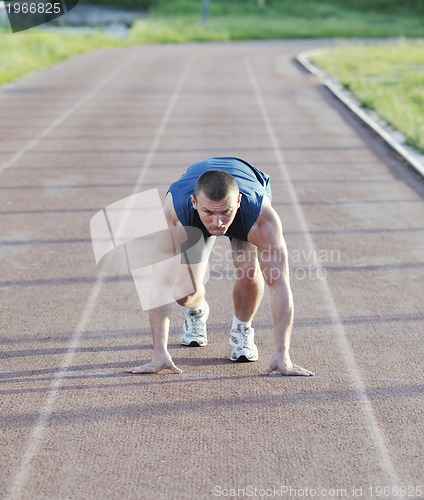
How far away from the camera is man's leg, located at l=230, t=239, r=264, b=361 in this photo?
5891 mm

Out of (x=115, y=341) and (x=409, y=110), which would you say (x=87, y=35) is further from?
(x=115, y=341)

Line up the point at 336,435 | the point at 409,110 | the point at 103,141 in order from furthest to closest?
the point at 409,110 < the point at 103,141 < the point at 336,435

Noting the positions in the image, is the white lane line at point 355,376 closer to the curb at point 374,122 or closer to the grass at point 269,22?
the curb at point 374,122

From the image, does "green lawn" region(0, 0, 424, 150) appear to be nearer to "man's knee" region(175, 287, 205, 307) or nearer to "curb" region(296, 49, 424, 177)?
"curb" region(296, 49, 424, 177)

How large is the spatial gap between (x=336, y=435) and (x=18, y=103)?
1663 centimetres

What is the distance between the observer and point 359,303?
7469mm

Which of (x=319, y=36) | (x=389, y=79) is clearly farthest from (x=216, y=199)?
(x=319, y=36)

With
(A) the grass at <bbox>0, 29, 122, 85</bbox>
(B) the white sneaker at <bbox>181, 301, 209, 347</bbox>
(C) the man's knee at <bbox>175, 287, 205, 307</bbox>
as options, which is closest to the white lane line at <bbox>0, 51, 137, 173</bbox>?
(A) the grass at <bbox>0, 29, 122, 85</bbox>

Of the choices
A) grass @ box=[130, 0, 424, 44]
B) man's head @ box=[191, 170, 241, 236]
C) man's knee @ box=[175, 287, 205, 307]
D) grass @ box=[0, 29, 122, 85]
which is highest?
man's head @ box=[191, 170, 241, 236]

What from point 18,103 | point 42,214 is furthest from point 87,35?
point 42,214

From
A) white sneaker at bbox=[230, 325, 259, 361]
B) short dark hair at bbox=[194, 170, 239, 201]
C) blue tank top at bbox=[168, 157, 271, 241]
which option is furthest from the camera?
white sneaker at bbox=[230, 325, 259, 361]

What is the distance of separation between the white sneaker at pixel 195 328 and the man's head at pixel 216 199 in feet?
A: 4.04

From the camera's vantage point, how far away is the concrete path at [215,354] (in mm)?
4695

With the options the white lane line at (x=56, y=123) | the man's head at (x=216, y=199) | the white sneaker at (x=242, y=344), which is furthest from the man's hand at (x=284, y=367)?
the white lane line at (x=56, y=123)
